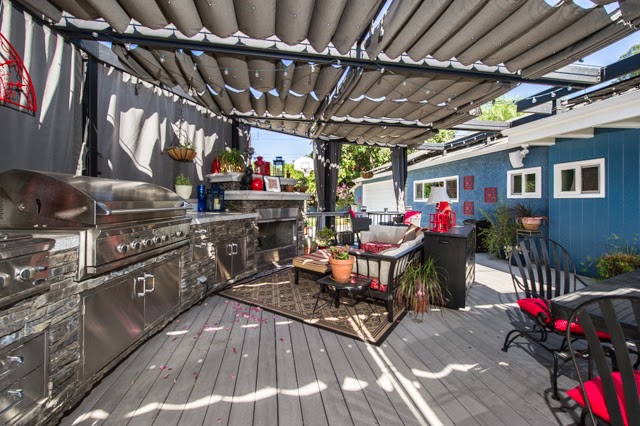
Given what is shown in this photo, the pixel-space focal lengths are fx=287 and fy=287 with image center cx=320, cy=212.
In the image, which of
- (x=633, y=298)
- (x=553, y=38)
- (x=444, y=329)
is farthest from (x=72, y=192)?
(x=553, y=38)

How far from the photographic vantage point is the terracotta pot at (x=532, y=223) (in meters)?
5.62

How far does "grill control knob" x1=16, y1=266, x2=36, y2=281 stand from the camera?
4.31ft

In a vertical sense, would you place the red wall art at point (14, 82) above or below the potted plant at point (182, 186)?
above

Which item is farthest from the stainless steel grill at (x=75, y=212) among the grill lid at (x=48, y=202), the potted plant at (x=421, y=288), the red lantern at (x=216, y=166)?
the red lantern at (x=216, y=166)

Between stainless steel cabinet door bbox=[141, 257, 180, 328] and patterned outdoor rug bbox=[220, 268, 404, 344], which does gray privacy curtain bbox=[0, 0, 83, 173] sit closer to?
stainless steel cabinet door bbox=[141, 257, 180, 328]

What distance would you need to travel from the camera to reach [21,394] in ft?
4.50

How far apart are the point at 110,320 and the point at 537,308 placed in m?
3.14

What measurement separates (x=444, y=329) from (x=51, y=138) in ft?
13.7

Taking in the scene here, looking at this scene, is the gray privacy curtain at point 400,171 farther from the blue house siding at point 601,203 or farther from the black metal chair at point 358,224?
the blue house siding at point 601,203

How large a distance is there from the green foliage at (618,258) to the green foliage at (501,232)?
61.2 inches

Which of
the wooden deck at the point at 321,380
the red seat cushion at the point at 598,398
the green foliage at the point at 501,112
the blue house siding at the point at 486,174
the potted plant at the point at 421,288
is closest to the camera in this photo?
the red seat cushion at the point at 598,398

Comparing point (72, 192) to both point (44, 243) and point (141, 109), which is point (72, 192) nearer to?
point (44, 243)

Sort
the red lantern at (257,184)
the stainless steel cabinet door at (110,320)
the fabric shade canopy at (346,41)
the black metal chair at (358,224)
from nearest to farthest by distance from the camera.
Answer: the stainless steel cabinet door at (110,320), the fabric shade canopy at (346,41), the red lantern at (257,184), the black metal chair at (358,224)

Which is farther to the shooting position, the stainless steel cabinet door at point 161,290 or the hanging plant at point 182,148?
the hanging plant at point 182,148
